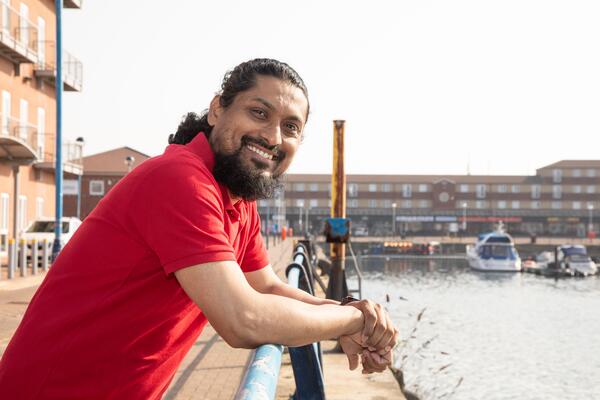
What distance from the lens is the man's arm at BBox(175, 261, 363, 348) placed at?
1.59 metres

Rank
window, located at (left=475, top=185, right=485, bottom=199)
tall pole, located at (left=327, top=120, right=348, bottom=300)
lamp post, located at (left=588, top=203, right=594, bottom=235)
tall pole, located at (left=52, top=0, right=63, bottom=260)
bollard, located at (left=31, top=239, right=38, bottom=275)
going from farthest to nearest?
1. window, located at (left=475, top=185, right=485, bottom=199)
2. lamp post, located at (left=588, top=203, right=594, bottom=235)
3. bollard, located at (left=31, top=239, right=38, bottom=275)
4. tall pole, located at (left=52, top=0, right=63, bottom=260)
5. tall pole, located at (left=327, top=120, right=348, bottom=300)

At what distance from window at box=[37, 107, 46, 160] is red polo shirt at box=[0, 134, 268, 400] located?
84.6 ft

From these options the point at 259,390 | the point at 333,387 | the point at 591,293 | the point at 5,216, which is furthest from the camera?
the point at 591,293

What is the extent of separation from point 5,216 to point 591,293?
33179 mm

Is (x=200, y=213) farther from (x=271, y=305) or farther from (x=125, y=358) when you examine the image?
(x=125, y=358)

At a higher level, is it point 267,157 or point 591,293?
point 267,157

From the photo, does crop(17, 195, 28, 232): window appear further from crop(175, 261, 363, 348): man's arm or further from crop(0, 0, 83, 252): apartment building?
crop(175, 261, 363, 348): man's arm

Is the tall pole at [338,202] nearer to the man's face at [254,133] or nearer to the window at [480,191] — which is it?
the man's face at [254,133]

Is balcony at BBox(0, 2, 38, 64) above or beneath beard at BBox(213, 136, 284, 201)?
above

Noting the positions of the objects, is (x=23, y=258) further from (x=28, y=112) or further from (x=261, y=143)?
(x=261, y=143)

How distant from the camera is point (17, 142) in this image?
68.9ft

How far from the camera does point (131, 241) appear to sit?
1.66m

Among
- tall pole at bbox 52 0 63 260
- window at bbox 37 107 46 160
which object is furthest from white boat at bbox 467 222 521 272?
tall pole at bbox 52 0 63 260

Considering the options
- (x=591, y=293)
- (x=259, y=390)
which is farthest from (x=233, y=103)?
(x=591, y=293)
